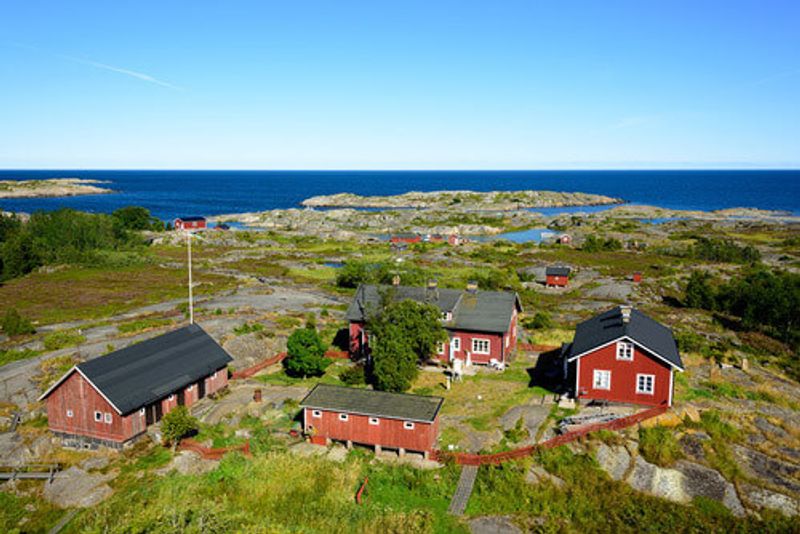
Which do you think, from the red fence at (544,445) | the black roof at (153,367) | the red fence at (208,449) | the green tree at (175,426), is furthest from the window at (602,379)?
the black roof at (153,367)

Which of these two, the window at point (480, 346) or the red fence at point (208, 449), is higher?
the window at point (480, 346)

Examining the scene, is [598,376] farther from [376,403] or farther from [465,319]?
[376,403]

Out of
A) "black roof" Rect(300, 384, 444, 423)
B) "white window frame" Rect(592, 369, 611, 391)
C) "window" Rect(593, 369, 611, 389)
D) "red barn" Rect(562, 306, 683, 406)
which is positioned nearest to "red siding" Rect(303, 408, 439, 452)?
"black roof" Rect(300, 384, 444, 423)

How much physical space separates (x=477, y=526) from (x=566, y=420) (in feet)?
32.3

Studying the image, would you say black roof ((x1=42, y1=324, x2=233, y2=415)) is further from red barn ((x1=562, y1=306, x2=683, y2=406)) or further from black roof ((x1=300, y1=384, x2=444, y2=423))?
red barn ((x1=562, y1=306, x2=683, y2=406))

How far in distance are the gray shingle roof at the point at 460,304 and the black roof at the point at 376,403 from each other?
1134 cm

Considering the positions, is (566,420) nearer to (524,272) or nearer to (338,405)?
(338,405)

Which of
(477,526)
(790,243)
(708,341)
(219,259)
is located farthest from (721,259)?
(477,526)

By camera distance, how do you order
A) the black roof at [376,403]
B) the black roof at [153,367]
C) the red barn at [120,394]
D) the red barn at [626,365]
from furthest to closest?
the red barn at [626,365]
the black roof at [153,367]
the red barn at [120,394]
the black roof at [376,403]

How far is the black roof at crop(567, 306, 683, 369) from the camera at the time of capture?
33.5 meters

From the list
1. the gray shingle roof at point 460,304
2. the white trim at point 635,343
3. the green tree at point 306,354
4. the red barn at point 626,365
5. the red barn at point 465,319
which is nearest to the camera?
the white trim at point 635,343

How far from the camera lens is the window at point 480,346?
4272 cm

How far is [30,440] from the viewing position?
31.8 m

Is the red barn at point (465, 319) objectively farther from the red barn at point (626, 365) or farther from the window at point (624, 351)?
the window at point (624, 351)
